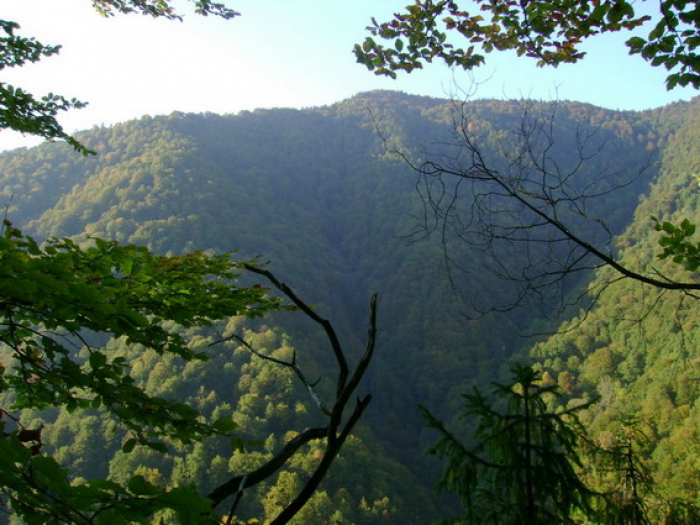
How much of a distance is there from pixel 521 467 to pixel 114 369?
3148 millimetres

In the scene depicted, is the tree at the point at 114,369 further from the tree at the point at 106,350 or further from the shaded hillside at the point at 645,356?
the shaded hillside at the point at 645,356

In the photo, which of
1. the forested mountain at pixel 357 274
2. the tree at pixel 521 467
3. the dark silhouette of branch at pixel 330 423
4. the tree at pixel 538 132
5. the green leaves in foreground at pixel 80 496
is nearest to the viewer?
the green leaves in foreground at pixel 80 496

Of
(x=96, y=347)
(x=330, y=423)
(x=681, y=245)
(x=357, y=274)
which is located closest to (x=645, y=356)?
(x=357, y=274)

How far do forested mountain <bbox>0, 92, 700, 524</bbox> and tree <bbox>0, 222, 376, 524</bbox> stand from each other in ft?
84.7

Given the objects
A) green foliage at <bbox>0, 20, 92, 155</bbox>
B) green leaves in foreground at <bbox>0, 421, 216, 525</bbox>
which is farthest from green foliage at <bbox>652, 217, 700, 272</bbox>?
green foliage at <bbox>0, 20, 92, 155</bbox>

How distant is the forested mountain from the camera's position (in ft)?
174

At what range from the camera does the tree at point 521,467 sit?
3.57 m

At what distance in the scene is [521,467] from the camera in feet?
11.8

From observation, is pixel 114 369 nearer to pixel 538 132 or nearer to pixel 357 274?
pixel 538 132

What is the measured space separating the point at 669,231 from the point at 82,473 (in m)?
64.1

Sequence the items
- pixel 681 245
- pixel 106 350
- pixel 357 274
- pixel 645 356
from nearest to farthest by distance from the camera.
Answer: pixel 681 245 < pixel 106 350 < pixel 645 356 < pixel 357 274

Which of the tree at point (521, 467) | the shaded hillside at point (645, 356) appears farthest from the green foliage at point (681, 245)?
the shaded hillside at point (645, 356)

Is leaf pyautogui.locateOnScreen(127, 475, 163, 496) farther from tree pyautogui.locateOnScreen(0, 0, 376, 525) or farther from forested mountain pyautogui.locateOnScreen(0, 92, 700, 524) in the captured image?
forested mountain pyautogui.locateOnScreen(0, 92, 700, 524)

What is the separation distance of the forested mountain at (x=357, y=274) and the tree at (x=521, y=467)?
24296 millimetres
